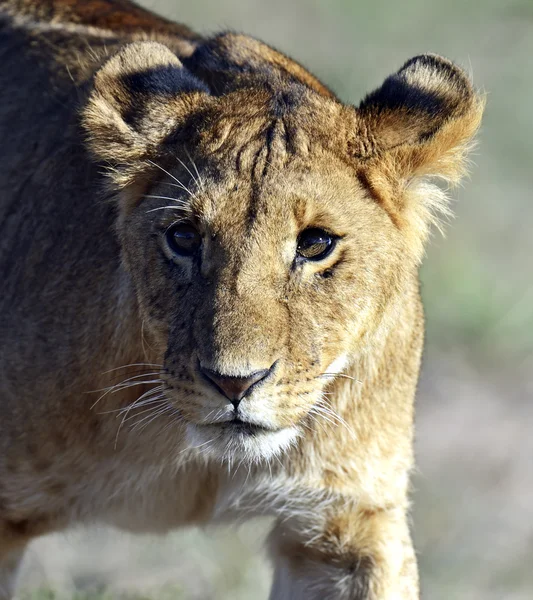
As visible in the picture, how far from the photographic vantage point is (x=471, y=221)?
9281 mm

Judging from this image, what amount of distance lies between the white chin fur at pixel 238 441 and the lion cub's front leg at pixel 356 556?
0.71 m

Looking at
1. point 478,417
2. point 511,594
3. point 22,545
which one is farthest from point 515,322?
point 22,545

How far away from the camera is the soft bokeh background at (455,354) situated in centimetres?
561

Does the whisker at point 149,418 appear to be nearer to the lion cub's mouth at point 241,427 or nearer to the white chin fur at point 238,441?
the white chin fur at point 238,441

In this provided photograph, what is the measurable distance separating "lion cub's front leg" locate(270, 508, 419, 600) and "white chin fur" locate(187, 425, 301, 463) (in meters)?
0.71

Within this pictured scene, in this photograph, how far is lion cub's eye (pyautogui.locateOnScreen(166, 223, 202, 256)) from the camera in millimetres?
3279

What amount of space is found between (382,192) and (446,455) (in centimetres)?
366

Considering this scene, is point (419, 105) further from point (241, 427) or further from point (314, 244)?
point (241, 427)

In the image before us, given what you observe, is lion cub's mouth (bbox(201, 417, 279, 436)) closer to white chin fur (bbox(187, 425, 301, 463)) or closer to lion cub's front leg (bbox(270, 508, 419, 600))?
white chin fur (bbox(187, 425, 301, 463))

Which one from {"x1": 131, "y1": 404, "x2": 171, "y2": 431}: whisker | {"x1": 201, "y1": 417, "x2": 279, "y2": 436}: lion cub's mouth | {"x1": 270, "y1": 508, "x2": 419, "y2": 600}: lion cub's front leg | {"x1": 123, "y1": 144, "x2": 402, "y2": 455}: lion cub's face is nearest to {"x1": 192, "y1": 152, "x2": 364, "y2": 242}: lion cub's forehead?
{"x1": 123, "y1": 144, "x2": 402, "y2": 455}: lion cub's face

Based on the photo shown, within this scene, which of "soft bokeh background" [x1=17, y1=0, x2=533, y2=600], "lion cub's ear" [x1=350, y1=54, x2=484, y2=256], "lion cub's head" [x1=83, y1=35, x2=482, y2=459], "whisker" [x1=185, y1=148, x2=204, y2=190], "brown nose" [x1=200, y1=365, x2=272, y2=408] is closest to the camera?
"brown nose" [x1=200, y1=365, x2=272, y2=408]

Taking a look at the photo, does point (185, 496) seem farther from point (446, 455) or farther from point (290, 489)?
point (446, 455)

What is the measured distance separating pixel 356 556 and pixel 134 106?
157 cm

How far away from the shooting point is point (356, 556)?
157 inches
